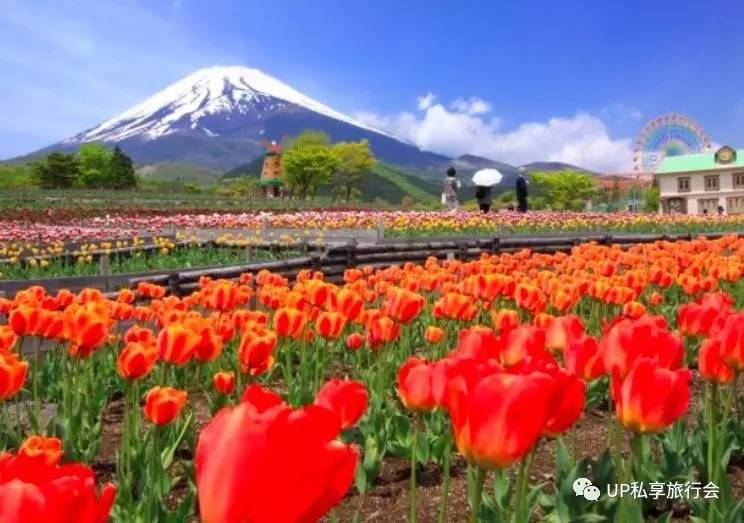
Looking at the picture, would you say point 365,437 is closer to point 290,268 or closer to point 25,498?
point 25,498

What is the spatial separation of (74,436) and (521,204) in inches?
1110

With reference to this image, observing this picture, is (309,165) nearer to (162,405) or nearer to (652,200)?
(652,200)

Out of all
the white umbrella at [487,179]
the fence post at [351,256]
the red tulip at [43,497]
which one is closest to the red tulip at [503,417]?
the red tulip at [43,497]

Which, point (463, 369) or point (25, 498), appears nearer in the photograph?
point (25, 498)

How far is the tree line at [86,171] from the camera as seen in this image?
9062 centimetres

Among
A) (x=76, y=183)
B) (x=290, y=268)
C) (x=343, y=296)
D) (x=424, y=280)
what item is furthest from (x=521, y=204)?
(x=76, y=183)

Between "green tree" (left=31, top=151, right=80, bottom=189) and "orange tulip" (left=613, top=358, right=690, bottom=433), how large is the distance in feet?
316

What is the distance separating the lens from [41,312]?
3.68 m

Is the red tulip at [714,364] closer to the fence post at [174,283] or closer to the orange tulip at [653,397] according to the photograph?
the orange tulip at [653,397]

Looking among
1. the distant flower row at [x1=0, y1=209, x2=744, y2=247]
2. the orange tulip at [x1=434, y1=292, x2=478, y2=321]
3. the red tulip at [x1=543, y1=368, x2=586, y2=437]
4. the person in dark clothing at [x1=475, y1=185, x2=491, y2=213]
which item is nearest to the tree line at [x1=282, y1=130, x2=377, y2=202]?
the person in dark clothing at [x1=475, y1=185, x2=491, y2=213]

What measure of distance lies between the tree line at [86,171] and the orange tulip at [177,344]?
304 ft

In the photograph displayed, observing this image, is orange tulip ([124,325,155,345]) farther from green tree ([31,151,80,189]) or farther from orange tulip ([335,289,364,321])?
green tree ([31,151,80,189])

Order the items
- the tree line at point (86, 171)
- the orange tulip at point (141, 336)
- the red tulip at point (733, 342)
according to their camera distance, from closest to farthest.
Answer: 1. the red tulip at point (733, 342)
2. the orange tulip at point (141, 336)
3. the tree line at point (86, 171)

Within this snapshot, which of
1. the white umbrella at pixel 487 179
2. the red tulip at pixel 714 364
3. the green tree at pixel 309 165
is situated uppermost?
the green tree at pixel 309 165
